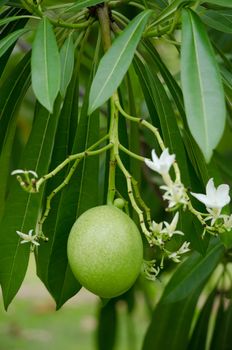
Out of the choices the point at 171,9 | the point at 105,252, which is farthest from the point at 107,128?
the point at 105,252

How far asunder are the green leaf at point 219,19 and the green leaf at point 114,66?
0.26 meters

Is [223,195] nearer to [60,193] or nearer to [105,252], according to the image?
[105,252]

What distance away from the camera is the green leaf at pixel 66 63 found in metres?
1.23

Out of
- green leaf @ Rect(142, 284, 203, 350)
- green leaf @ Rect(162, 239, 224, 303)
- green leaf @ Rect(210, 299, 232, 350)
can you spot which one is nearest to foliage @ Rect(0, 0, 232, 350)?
green leaf @ Rect(162, 239, 224, 303)

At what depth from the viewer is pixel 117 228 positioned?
1043 millimetres

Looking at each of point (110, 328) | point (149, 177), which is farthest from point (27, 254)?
point (110, 328)

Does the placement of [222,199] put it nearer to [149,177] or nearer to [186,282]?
[186,282]

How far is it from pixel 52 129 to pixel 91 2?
323 millimetres

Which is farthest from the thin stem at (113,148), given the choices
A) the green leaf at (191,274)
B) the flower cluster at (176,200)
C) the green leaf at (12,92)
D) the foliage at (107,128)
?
the green leaf at (191,274)

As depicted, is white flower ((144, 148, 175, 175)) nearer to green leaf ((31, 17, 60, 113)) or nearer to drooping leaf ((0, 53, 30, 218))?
green leaf ((31, 17, 60, 113))

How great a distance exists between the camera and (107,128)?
1.48 metres

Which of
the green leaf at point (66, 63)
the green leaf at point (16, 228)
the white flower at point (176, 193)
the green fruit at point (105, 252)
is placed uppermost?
the green leaf at point (66, 63)

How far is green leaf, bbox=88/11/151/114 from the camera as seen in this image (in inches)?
39.0

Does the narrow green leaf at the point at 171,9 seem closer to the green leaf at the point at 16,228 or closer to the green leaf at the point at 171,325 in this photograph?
the green leaf at the point at 16,228
